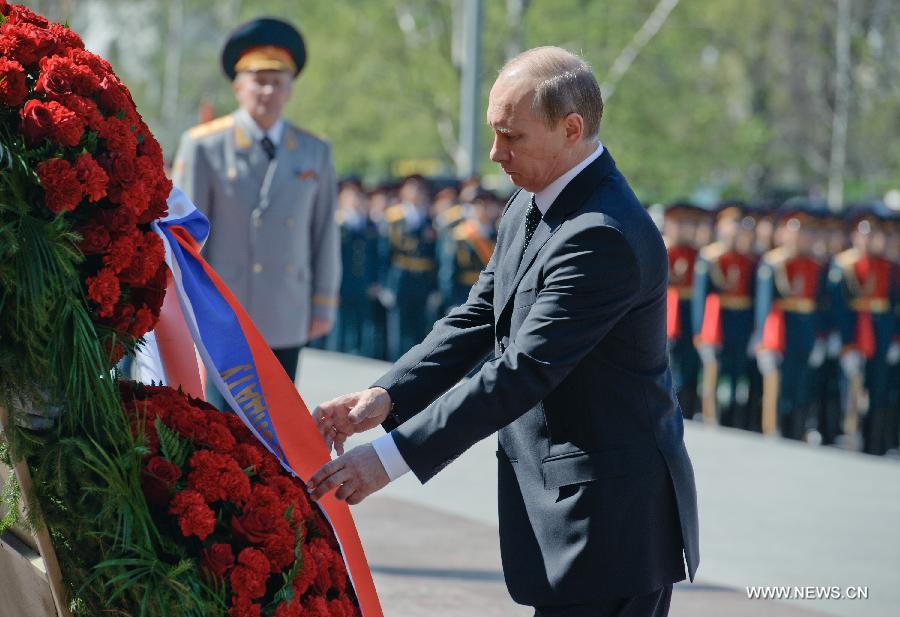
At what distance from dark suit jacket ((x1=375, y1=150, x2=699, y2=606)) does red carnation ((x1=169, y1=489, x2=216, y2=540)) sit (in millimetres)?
447

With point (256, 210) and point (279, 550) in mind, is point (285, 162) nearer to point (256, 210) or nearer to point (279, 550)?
point (256, 210)

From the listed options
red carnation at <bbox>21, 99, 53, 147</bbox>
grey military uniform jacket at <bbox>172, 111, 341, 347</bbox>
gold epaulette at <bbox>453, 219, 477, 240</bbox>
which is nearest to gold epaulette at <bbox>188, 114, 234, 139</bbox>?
grey military uniform jacket at <bbox>172, 111, 341, 347</bbox>

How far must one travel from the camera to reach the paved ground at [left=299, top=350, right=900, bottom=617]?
5.67 meters

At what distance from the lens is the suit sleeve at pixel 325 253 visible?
6.05 meters

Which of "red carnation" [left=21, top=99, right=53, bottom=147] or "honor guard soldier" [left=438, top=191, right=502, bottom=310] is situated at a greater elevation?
"red carnation" [left=21, top=99, right=53, bottom=147]

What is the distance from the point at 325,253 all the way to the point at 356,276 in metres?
9.98

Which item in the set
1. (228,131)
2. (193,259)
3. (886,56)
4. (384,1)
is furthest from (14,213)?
(886,56)

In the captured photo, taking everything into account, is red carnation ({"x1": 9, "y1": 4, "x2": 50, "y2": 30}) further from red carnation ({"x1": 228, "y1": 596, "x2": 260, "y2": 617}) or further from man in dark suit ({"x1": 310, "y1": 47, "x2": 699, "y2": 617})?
A: red carnation ({"x1": 228, "y1": 596, "x2": 260, "y2": 617})

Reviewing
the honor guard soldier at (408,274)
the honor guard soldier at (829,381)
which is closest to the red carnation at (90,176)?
the honor guard soldier at (829,381)

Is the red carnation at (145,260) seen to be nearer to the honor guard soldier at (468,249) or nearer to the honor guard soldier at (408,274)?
the honor guard soldier at (468,249)

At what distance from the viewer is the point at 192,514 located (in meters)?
2.94

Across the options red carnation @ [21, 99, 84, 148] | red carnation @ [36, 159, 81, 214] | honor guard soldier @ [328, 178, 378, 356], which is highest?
red carnation @ [21, 99, 84, 148]

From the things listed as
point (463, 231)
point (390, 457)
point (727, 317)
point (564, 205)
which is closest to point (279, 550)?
point (390, 457)

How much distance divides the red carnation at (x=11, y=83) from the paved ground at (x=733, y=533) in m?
2.86
